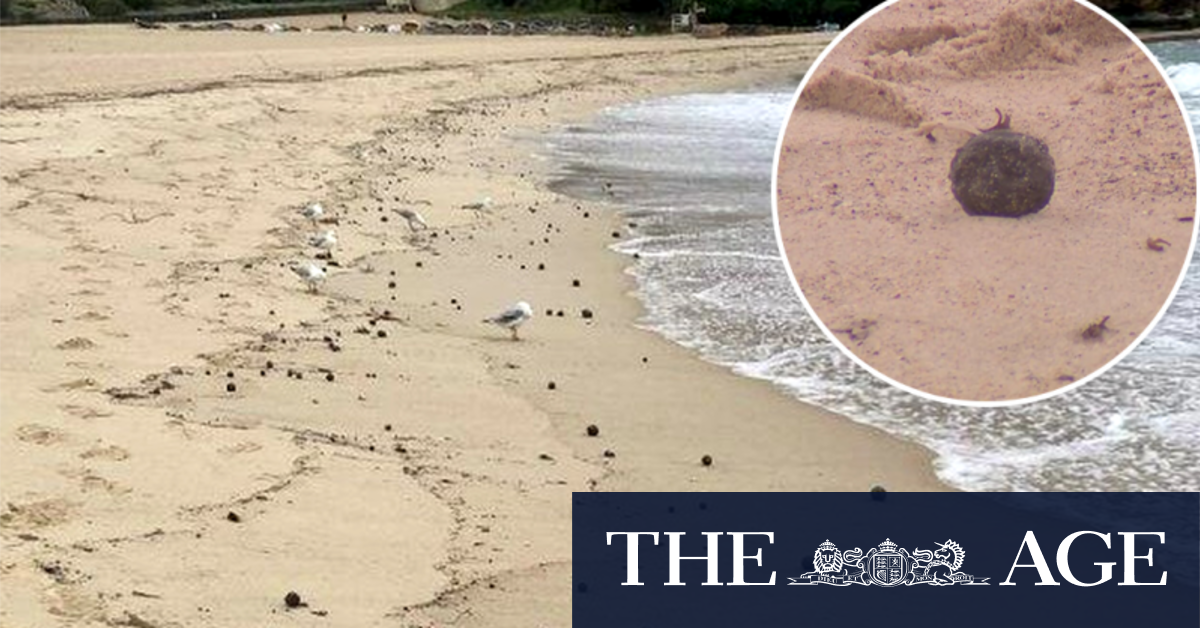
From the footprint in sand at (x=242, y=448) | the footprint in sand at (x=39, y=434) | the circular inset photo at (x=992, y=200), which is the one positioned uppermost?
the circular inset photo at (x=992, y=200)

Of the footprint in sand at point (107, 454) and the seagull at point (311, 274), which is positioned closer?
the footprint in sand at point (107, 454)

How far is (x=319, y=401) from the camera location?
272 inches

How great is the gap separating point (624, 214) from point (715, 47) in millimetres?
31193

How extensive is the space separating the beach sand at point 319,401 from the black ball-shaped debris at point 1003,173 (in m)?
2.51

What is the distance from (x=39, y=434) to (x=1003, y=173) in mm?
4403

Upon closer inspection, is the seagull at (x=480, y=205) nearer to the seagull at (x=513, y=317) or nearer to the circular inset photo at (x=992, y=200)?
the seagull at (x=513, y=317)

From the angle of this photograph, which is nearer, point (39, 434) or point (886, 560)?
point (886, 560)

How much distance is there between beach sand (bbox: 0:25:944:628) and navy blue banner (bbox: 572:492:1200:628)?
0.66 feet

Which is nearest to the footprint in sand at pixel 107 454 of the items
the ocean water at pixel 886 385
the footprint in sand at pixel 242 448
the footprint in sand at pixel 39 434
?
the footprint in sand at pixel 39 434

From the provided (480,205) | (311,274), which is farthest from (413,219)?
(311,274)

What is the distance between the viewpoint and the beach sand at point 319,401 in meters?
4.75

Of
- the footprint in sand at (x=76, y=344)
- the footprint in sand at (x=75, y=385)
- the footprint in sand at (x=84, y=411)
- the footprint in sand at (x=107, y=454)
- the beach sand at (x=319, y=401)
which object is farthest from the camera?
the footprint in sand at (x=76, y=344)

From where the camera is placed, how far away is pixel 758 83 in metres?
34.1

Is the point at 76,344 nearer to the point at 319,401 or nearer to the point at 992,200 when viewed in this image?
the point at 319,401
